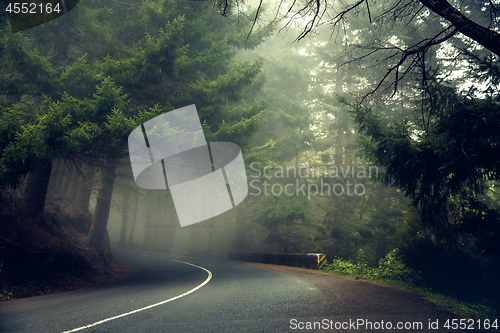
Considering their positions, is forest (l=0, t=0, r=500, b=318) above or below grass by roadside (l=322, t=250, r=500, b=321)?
above

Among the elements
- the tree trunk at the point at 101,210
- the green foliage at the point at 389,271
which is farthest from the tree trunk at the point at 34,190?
the green foliage at the point at 389,271

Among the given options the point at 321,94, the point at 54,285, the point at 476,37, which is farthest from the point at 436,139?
the point at 321,94

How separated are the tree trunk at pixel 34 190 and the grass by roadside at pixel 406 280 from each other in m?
13.5

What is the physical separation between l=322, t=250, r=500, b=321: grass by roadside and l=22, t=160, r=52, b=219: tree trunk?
13451 mm

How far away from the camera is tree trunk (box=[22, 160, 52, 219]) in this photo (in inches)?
450

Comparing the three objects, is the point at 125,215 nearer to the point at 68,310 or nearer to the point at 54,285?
the point at 54,285

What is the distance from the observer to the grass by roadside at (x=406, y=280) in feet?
20.4

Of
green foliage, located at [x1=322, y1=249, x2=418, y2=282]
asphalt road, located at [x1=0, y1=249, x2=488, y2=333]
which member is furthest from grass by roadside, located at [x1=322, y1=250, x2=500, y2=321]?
asphalt road, located at [x1=0, y1=249, x2=488, y2=333]

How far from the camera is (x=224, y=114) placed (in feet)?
49.8

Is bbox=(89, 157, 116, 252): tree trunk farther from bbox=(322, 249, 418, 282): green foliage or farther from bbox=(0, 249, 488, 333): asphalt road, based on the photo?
bbox=(322, 249, 418, 282): green foliage

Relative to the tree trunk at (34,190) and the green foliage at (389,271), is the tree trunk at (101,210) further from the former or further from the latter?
the green foliage at (389,271)

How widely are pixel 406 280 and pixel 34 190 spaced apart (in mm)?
15108

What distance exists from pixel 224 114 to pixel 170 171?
14.7 feet

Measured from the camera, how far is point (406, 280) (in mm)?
9984
